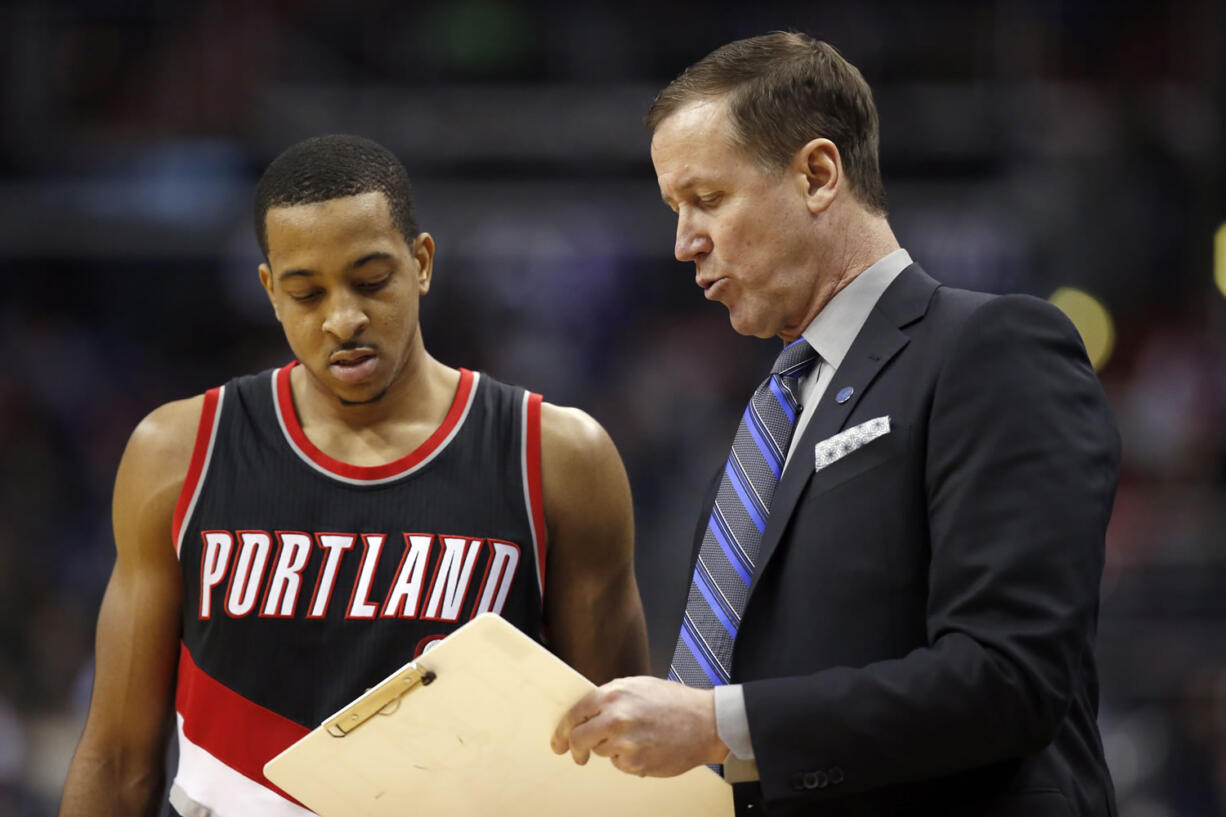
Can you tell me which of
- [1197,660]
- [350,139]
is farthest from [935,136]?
[350,139]

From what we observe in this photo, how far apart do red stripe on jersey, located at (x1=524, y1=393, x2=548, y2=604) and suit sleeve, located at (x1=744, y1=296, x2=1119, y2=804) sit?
83cm

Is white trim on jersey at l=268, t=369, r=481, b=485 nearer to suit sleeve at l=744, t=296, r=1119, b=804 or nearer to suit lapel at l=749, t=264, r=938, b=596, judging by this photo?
suit lapel at l=749, t=264, r=938, b=596

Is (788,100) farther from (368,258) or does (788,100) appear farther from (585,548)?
(585,548)

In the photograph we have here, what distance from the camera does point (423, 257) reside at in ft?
8.40

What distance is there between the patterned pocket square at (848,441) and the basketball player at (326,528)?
2.38 feet

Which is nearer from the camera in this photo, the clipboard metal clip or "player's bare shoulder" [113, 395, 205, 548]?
the clipboard metal clip

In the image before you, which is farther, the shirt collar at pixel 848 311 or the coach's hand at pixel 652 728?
the shirt collar at pixel 848 311

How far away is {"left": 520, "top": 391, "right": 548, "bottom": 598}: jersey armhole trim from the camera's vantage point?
246 cm

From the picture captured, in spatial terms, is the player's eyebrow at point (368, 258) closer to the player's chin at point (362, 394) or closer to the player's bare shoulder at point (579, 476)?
the player's chin at point (362, 394)

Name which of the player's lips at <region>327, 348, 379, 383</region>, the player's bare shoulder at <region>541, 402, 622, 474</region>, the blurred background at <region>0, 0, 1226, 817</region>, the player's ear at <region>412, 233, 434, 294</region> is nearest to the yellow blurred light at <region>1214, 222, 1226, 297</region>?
the blurred background at <region>0, 0, 1226, 817</region>

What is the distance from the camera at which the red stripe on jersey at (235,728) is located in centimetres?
236

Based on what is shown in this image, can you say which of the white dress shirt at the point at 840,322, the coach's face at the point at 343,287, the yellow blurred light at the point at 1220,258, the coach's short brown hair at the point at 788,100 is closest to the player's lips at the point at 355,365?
the coach's face at the point at 343,287

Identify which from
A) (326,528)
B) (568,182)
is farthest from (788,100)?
(568,182)

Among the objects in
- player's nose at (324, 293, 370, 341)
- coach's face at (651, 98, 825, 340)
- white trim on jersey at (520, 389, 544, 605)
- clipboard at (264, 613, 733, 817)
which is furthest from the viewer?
white trim on jersey at (520, 389, 544, 605)
